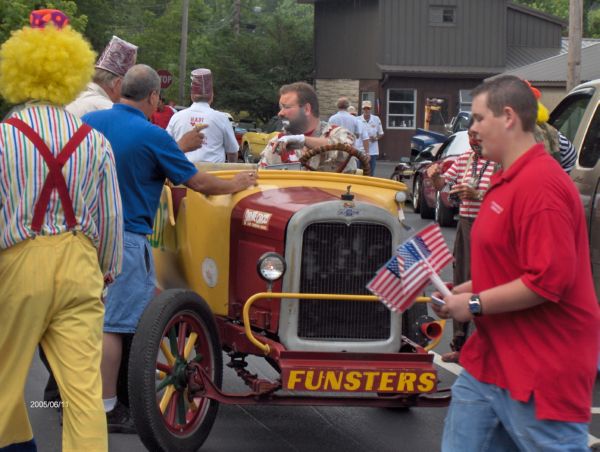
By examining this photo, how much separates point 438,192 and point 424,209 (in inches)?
105

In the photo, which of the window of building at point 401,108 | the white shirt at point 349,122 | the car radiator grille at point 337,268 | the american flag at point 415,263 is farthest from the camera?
the window of building at point 401,108

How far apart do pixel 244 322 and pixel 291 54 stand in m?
52.0

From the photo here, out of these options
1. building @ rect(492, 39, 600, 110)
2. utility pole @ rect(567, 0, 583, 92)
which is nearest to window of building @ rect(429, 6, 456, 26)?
building @ rect(492, 39, 600, 110)

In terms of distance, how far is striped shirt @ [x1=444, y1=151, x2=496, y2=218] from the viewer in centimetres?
836

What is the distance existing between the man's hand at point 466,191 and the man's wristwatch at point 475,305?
4.24 m

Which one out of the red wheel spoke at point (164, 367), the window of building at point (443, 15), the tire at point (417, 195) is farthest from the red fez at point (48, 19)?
the window of building at point (443, 15)

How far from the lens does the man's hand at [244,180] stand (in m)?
6.77

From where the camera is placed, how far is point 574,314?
3.99 metres

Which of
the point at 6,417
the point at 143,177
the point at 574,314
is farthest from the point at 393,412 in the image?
the point at 574,314

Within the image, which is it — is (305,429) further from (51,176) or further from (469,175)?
(51,176)

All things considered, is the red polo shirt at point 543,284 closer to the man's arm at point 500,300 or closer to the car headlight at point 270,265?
the man's arm at point 500,300

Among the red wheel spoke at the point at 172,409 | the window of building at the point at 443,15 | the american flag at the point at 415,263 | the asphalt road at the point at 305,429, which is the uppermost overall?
the window of building at the point at 443,15

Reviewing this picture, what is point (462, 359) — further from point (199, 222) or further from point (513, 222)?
point (199, 222)

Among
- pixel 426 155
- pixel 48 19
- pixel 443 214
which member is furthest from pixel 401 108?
pixel 48 19
